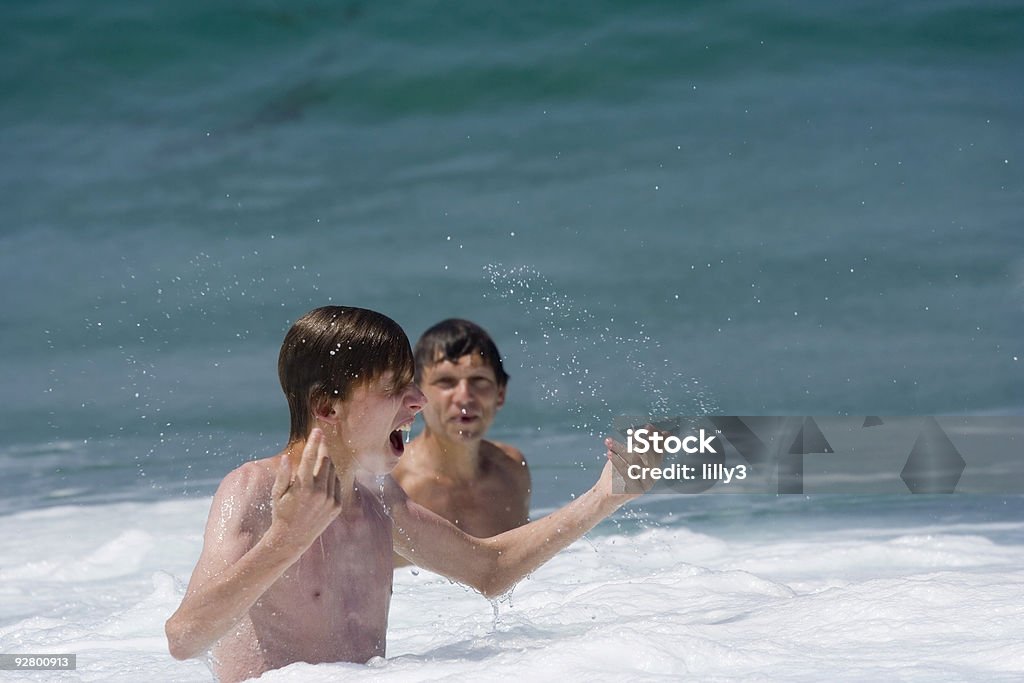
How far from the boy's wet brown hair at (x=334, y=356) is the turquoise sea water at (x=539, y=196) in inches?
290

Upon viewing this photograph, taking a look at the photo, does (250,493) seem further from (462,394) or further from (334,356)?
(462,394)

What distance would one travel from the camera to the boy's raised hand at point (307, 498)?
2.41m

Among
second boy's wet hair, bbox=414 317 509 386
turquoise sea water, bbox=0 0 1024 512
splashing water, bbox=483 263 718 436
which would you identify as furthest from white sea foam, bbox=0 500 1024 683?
turquoise sea water, bbox=0 0 1024 512

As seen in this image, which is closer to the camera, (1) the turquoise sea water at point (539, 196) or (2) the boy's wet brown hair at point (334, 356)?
(2) the boy's wet brown hair at point (334, 356)

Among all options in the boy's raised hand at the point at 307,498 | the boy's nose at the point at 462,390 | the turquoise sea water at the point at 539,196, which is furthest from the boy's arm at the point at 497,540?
the turquoise sea water at the point at 539,196

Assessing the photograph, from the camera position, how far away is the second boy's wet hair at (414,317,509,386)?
208 inches

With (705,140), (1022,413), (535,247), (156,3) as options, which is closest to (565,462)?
(1022,413)

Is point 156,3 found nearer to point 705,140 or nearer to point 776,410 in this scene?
point 705,140

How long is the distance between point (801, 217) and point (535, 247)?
8.24 feet

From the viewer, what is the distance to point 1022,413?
9.47 meters

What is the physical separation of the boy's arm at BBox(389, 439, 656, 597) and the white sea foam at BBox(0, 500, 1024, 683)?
157mm

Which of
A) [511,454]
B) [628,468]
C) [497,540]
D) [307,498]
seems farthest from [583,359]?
[307,498]

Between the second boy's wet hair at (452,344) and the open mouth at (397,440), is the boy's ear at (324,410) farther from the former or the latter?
the second boy's wet hair at (452,344)

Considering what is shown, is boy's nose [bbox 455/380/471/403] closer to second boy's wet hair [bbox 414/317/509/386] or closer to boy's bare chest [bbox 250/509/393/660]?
second boy's wet hair [bbox 414/317/509/386]
